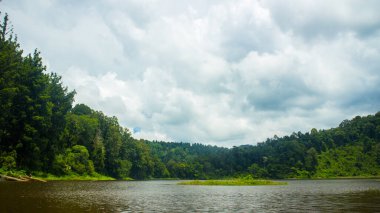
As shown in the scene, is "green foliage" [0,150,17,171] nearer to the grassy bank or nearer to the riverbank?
the grassy bank

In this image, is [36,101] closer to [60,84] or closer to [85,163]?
[60,84]

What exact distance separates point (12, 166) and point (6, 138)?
1001 cm

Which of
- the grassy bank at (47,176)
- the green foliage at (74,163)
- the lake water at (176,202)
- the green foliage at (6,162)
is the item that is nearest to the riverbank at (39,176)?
the grassy bank at (47,176)

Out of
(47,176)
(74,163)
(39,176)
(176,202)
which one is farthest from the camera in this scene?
(74,163)

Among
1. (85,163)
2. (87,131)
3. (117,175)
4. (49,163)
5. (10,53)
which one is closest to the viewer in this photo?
(10,53)

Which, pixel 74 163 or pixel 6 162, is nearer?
pixel 6 162

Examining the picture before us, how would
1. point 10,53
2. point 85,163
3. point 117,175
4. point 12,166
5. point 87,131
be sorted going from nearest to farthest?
point 10,53, point 12,166, point 85,163, point 87,131, point 117,175

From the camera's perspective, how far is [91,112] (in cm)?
19775

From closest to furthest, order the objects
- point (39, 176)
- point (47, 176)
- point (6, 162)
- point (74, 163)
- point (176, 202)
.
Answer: point (176, 202)
point (6, 162)
point (39, 176)
point (47, 176)
point (74, 163)

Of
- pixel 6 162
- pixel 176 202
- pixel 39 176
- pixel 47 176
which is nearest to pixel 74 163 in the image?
pixel 47 176

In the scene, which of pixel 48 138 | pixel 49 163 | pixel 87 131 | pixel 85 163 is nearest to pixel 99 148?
pixel 87 131

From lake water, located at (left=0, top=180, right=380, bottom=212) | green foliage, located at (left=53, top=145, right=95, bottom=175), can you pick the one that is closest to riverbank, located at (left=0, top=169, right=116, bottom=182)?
green foliage, located at (left=53, top=145, right=95, bottom=175)

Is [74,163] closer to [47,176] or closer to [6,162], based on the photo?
[47,176]

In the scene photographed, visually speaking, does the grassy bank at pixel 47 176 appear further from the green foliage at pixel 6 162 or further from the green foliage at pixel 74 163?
the green foliage at pixel 74 163
